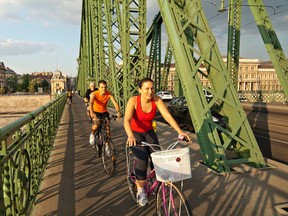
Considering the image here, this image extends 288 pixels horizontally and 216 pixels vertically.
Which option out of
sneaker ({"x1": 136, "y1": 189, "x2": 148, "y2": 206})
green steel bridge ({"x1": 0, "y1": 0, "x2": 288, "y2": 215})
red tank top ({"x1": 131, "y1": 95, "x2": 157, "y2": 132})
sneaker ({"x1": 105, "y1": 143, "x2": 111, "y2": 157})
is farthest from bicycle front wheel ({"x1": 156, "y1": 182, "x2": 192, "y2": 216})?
sneaker ({"x1": 105, "y1": 143, "x2": 111, "y2": 157})

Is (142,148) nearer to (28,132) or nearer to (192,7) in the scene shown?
(28,132)

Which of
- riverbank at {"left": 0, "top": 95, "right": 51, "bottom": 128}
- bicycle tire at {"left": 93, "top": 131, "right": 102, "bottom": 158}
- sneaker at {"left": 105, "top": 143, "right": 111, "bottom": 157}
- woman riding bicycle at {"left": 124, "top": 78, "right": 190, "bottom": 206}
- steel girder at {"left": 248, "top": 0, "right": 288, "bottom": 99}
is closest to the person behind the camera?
woman riding bicycle at {"left": 124, "top": 78, "right": 190, "bottom": 206}

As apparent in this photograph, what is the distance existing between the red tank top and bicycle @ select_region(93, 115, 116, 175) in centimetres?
179

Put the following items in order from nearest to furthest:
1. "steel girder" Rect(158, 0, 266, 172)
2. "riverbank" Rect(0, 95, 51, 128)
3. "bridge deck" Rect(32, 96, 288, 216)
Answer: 1. "bridge deck" Rect(32, 96, 288, 216)
2. "steel girder" Rect(158, 0, 266, 172)
3. "riverbank" Rect(0, 95, 51, 128)

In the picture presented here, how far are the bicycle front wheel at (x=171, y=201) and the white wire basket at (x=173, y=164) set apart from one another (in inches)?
7.7

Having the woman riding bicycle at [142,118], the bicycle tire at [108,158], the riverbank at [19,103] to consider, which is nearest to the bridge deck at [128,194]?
the bicycle tire at [108,158]

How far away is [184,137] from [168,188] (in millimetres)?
584

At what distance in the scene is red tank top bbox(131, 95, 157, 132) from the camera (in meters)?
3.54

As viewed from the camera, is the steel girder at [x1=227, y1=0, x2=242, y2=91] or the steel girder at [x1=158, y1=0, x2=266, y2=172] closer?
the steel girder at [x1=158, y1=0, x2=266, y2=172]

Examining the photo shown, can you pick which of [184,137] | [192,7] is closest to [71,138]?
[192,7]

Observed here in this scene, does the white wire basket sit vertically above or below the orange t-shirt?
below

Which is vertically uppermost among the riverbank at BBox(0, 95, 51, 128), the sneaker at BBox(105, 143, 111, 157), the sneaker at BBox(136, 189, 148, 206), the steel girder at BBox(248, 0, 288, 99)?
the steel girder at BBox(248, 0, 288, 99)

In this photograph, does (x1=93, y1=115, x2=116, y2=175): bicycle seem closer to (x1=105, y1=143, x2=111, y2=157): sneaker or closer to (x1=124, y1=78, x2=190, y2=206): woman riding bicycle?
(x1=105, y1=143, x2=111, y2=157): sneaker

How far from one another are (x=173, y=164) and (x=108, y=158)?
2804 millimetres
